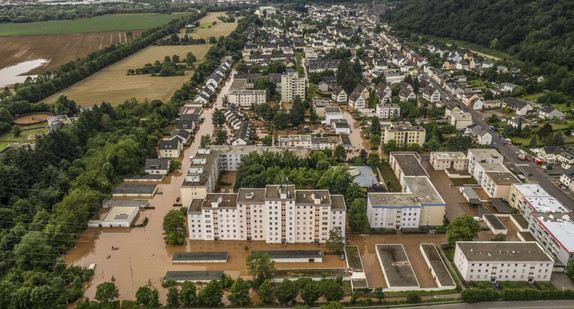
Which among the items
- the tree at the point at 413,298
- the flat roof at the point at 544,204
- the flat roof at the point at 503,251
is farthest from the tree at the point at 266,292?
the flat roof at the point at 544,204

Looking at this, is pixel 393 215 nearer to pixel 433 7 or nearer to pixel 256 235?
pixel 256 235

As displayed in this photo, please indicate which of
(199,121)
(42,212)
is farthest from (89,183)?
(199,121)

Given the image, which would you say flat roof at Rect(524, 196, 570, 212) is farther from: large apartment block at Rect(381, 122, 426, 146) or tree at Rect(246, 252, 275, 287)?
tree at Rect(246, 252, 275, 287)

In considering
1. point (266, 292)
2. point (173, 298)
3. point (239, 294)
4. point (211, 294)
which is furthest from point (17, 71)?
point (266, 292)

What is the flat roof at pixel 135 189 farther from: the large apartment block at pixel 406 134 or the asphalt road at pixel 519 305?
the large apartment block at pixel 406 134

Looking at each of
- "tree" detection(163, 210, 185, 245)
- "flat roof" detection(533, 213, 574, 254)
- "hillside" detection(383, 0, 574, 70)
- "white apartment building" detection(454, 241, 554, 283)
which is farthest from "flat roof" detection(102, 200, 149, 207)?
"hillside" detection(383, 0, 574, 70)

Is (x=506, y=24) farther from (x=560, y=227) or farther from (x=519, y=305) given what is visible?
(x=519, y=305)
